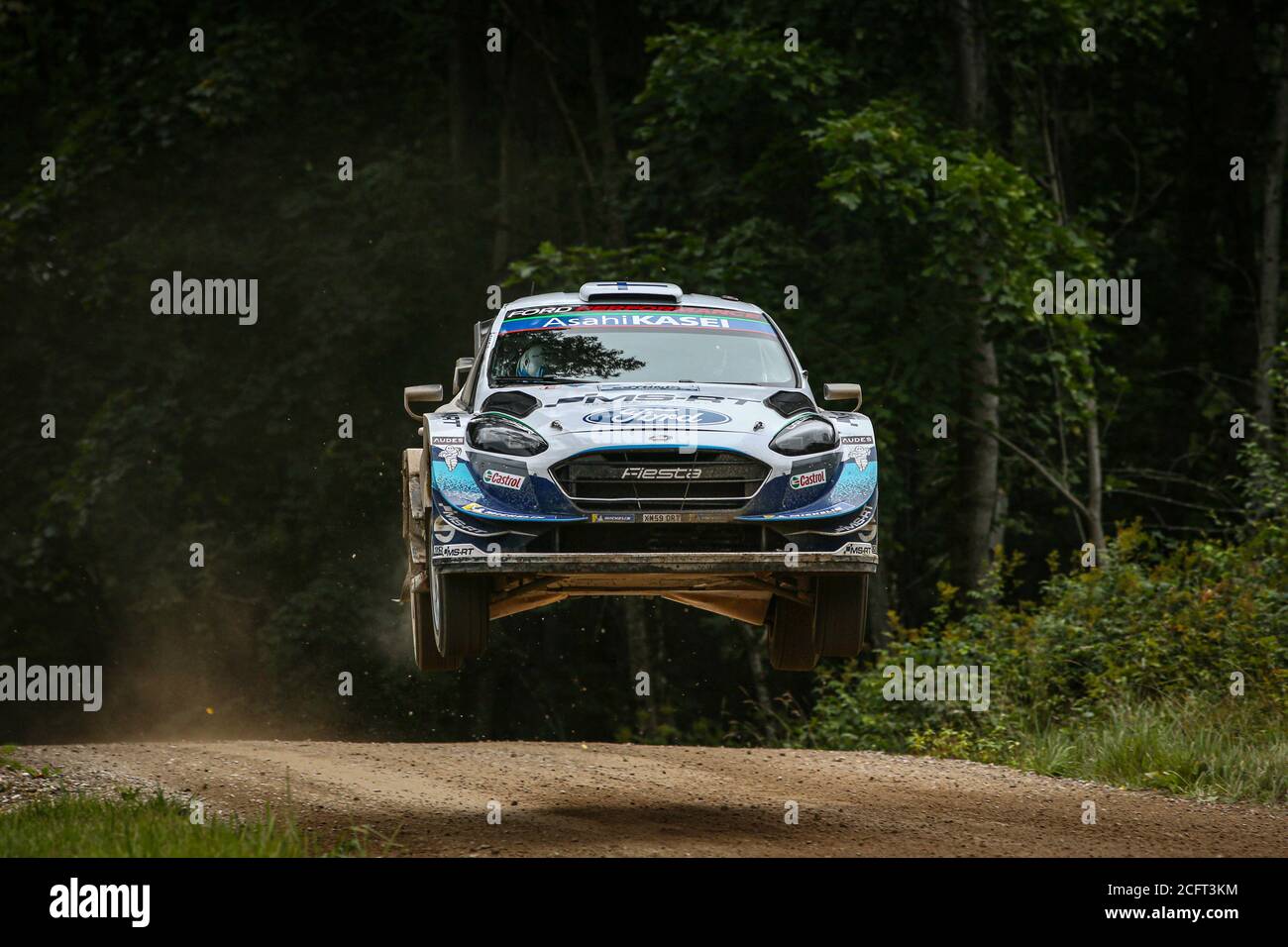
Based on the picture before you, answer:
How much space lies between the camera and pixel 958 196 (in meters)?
20.4

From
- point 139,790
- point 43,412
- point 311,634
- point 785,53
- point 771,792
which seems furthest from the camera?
point 43,412

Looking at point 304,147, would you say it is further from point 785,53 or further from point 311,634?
point 785,53

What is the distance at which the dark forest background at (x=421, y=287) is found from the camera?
24.7 m

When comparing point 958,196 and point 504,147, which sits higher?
point 504,147

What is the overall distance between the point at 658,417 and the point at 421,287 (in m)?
A: 18.3

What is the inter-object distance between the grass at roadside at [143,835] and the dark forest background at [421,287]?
46.1 ft

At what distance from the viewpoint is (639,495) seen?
9.46m

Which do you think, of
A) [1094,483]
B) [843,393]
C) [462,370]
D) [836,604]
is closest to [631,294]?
[462,370]

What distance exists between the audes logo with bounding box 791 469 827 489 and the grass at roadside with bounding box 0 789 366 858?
9.64 feet

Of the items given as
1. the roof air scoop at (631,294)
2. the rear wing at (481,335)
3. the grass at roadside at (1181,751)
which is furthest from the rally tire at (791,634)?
the grass at roadside at (1181,751)

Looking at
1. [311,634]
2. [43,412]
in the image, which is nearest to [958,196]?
[311,634]

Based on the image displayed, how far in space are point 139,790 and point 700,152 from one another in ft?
47.0

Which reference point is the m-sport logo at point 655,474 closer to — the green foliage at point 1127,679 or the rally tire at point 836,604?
the rally tire at point 836,604

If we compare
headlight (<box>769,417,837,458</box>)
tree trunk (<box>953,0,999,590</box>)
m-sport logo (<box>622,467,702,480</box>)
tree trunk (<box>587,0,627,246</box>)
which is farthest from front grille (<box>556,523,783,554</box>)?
tree trunk (<box>587,0,627,246</box>)
